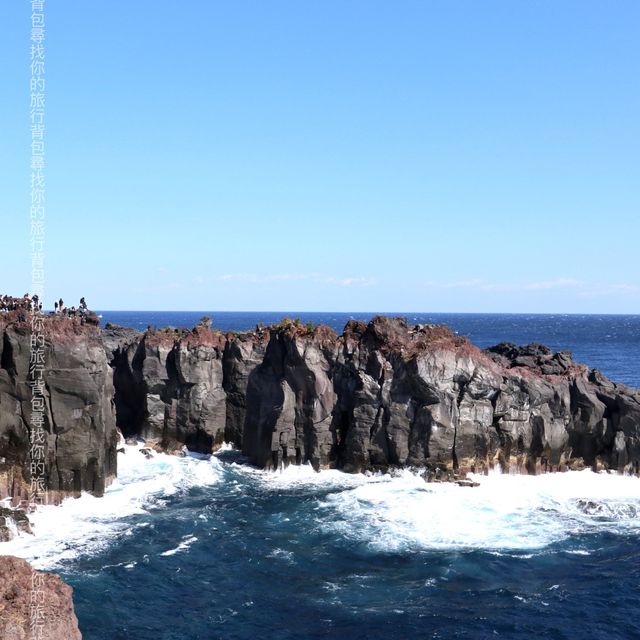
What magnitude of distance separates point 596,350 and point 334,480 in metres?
149

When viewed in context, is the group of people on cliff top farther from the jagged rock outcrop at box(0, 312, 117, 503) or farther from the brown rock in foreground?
the brown rock in foreground

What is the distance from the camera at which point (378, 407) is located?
198 ft

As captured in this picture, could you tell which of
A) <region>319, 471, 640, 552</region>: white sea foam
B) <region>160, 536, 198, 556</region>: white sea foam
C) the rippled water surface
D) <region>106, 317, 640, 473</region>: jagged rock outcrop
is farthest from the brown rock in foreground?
<region>106, 317, 640, 473</region>: jagged rock outcrop

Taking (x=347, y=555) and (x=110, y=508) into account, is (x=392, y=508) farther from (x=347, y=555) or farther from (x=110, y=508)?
(x=110, y=508)

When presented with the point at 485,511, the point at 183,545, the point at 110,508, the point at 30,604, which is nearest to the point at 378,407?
the point at 485,511

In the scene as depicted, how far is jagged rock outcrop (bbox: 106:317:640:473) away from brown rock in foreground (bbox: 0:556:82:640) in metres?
41.2

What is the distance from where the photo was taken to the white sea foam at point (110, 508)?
41994 mm

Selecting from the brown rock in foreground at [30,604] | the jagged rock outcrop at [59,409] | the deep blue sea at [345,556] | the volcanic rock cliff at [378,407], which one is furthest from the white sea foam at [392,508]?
the brown rock in foreground at [30,604]

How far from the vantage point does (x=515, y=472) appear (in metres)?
59.6

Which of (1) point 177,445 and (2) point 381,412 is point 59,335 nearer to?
(1) point 177,445

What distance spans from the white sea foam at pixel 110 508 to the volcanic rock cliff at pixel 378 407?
2.10m

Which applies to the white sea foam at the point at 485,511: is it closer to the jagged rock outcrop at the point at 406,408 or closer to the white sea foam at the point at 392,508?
the white sea foam at the point at 392,508

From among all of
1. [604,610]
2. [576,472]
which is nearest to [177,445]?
[576,472]

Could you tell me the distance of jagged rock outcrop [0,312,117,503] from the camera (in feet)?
161
